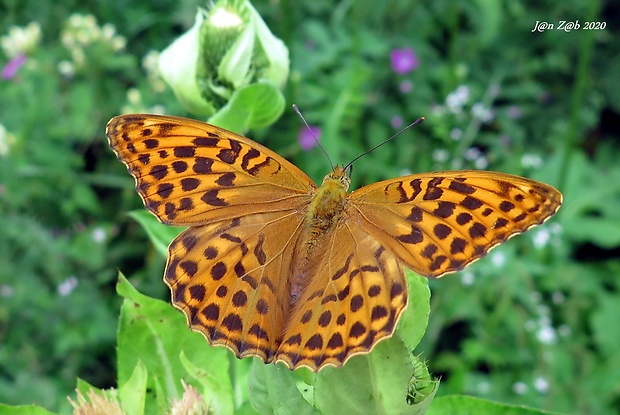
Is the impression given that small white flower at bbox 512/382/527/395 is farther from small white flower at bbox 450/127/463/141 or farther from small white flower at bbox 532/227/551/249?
small white flower at bbox 450/127/463/141

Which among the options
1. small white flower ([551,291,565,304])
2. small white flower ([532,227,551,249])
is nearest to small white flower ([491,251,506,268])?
small white flower ([532,227,551,249])

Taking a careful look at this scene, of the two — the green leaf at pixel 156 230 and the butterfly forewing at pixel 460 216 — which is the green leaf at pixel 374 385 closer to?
the butterfly forewing at pixel 460 216

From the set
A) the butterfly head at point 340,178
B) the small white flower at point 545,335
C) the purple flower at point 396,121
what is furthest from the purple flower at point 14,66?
the small white flower at point 545,335

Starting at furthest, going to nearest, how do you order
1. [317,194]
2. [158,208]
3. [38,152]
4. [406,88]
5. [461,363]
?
1. [406,88]
2. [38,152]
3. [461,363]
4. [317,194]
5. [158,208]

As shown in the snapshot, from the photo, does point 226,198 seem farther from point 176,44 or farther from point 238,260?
point 176,44

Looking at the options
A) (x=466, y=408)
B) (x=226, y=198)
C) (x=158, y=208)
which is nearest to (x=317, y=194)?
(x=226, y=198)

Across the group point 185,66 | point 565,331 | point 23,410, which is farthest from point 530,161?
point 23,410

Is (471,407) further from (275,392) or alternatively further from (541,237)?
(541,237)
